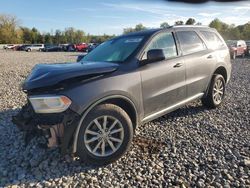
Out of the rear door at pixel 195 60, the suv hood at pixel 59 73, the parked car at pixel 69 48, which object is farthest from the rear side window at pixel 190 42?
the parked car at pixel 69 48

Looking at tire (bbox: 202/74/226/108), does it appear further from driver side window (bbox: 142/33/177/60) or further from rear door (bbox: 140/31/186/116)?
driver side window (bbox: 142/33/177/60)

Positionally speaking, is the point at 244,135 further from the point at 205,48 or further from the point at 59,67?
the point at 59,67

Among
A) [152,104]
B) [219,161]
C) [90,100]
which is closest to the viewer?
[90,100]

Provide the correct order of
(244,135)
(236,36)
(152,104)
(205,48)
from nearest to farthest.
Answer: (152,104) < (244,135) < (205,48) < (236,36)

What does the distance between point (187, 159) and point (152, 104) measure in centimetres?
98

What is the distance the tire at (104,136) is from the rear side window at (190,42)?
201 centimetres

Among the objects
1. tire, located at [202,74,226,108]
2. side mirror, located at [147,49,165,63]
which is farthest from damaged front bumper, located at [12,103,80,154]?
tire, located at [202,74,226,108]

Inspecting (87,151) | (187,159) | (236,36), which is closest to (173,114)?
(187,159)

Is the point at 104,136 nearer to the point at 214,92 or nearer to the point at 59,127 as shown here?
the point at 59,127

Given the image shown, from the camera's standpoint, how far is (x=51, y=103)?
11.0 ft

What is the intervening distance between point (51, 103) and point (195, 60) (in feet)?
9.69

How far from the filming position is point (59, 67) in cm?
378

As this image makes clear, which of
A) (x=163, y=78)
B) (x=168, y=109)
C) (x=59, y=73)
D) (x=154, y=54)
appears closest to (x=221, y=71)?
(x=168, y=109)

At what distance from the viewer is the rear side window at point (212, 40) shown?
19.0ft
